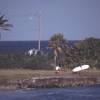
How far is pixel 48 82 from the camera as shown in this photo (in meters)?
68.9

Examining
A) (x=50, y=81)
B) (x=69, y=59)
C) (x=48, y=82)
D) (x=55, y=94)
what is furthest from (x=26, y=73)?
(x=55, y=94)

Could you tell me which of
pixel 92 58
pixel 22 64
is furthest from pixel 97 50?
pixel 22 64

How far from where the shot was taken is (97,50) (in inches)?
3110

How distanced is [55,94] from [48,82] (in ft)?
15.0

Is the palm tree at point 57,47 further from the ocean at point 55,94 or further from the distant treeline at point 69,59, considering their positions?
the ocean at point 55,94

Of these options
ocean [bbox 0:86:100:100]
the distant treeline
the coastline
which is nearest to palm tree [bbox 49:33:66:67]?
the distant treeline

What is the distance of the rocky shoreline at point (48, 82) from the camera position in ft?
221

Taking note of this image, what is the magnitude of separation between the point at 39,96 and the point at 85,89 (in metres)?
7.82

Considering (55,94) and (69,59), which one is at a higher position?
(69,59)

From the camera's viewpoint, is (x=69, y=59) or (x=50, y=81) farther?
(x=69, y=59)

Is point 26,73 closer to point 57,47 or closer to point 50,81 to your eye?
point 50,81

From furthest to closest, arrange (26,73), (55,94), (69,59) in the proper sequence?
(69,59)
(26,73)
(55,94)

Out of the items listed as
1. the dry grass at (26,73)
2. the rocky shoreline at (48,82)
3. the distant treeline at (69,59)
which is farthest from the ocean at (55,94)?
the distant treeline at (69,59)

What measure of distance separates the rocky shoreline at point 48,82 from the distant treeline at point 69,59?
726cm
